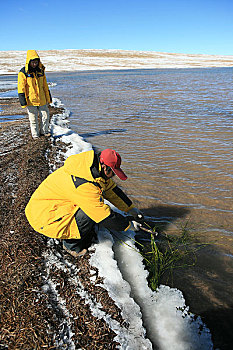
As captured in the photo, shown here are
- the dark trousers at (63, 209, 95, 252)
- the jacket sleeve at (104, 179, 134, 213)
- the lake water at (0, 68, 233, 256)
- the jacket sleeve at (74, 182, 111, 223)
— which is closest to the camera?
the jacket sleeve at (74, 182, 111, 223)

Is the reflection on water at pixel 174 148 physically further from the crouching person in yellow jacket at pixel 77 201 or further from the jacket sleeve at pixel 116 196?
the crouching person in yellow jacket at pixel 77 201

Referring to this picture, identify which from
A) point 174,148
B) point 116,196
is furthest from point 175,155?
point 116,196

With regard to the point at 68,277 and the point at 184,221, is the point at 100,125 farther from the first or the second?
the point at 68,277

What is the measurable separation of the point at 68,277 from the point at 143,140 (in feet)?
16.0

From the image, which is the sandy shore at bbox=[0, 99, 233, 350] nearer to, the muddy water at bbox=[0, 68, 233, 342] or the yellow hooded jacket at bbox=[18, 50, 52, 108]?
the muddy water at bbox=[0, 68, 233, 342]

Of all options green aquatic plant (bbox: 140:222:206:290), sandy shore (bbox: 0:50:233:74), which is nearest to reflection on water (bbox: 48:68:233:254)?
green aquatic plant (bbox: 140:222:206:290)

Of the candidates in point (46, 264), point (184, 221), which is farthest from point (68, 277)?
point (184, 221)

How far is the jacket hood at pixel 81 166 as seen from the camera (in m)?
2.27

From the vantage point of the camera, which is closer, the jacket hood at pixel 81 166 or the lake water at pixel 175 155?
the jacket hood at pixel 81 166

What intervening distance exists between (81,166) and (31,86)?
4.34m

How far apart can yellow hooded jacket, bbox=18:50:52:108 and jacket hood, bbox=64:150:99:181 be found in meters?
4.09

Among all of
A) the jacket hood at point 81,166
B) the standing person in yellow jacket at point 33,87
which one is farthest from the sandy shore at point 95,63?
the jacket hood at point 81,166

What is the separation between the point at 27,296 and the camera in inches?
85.0

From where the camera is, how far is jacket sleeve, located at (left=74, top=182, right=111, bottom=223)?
225 cm
